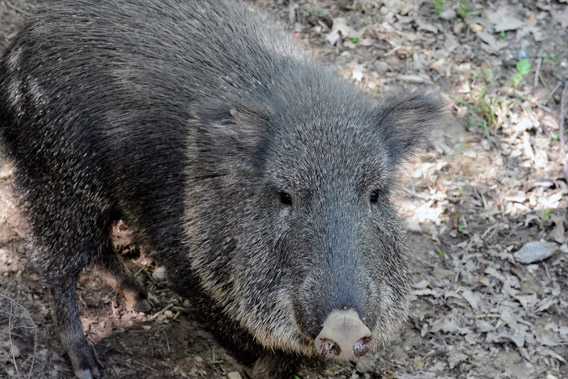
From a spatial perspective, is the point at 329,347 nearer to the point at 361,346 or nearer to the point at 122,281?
the point at 361,346

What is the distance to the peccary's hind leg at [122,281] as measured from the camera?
5.49 metres

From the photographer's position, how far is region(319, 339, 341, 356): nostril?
3344 millimetres

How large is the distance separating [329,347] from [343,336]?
0.37 ft

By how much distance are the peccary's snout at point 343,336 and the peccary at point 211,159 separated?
0.33m

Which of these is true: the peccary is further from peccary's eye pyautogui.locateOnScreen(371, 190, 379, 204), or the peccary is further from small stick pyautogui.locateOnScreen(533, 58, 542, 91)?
small stick pyautogui.locateOnScreen(533, 58, 542, 91)

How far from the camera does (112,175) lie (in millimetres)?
4793

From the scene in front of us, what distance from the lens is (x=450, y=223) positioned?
642cm

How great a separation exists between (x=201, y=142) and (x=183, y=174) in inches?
10.7

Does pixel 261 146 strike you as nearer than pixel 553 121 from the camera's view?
Yes

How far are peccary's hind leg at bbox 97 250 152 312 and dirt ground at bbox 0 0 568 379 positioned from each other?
11 centimetres

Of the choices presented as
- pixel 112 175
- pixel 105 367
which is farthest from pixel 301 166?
pixel 105 367

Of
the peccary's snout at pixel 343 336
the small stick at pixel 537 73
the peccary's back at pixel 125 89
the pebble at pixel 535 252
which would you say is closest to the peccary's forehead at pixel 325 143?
the peccary's back at pixel 125 89

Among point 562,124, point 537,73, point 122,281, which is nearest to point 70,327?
point 122,281

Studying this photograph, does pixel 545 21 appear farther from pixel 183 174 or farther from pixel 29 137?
pixel 29 137
